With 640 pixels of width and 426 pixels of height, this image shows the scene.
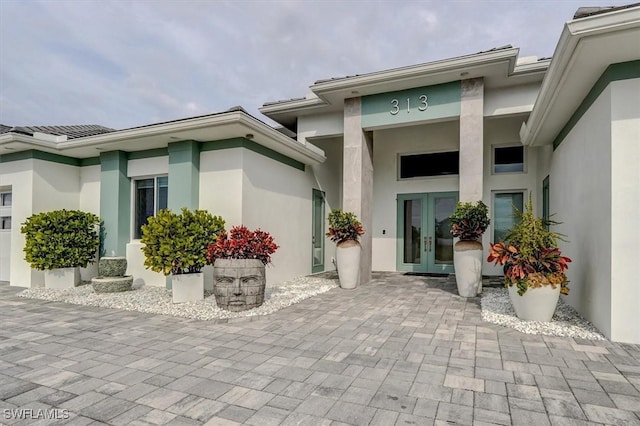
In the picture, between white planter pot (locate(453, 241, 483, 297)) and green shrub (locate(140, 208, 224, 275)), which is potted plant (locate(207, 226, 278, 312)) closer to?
green shrub (locate(140, 208, 224, 275))

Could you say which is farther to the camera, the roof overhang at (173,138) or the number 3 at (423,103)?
the number 3 at (423,103)

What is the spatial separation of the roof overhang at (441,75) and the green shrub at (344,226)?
2.79 metres

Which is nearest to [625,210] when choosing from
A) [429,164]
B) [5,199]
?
[429,164]

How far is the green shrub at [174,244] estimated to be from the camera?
577 cm

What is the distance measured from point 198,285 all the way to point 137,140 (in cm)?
359

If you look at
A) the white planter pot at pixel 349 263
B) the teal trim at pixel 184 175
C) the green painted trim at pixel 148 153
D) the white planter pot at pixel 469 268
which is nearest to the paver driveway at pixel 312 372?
the white planter pot at pixel 469 268

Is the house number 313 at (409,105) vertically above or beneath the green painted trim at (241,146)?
above

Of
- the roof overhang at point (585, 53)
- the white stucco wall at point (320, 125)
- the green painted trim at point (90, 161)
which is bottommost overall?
the green painted trim at point (90, 161)

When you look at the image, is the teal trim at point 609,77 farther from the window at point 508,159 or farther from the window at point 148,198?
the window at point 148,198

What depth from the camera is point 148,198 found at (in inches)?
324

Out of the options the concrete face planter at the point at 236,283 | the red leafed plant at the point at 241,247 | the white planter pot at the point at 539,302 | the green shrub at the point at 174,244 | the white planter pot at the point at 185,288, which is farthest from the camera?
the white planter pot at the point at 185,288

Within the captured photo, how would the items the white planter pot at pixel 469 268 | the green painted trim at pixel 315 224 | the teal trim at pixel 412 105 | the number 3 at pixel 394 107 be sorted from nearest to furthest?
the white planter pot at pixel 469 268, the teal trim at pixel 412 105, the number 3 at pixel 394 107, the green painted trim at pixel 315 224

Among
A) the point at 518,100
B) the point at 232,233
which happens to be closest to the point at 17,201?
the point at 232,233

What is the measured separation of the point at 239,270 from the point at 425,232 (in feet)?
21.0
